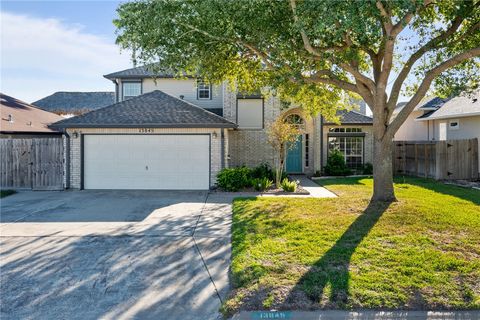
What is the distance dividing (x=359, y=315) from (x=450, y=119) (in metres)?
18.0

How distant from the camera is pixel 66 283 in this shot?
5.21 metres

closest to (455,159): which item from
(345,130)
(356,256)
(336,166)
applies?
(336,166)

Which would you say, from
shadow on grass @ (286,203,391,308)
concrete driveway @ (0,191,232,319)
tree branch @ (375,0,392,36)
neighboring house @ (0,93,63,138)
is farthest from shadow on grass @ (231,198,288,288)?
neighboring house @ (0,93,63,138)

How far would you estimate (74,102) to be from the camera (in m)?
28.2

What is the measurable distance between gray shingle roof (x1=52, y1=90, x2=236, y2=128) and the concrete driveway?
423 cm

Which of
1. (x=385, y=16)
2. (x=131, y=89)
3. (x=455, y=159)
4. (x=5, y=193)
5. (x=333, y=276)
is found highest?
(x=131, y=89)

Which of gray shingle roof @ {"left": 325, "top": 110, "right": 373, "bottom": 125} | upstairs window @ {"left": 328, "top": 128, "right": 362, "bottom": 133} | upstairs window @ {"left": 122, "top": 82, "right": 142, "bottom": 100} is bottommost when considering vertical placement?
upstairs window @ {"left": 328, "top": 128, "right": 362, "bottom": 133}

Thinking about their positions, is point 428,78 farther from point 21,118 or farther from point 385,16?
point 21,118

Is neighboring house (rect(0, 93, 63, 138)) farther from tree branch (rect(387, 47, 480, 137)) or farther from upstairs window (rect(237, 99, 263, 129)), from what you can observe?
tree branch (rect(387, 47, 480, 137))

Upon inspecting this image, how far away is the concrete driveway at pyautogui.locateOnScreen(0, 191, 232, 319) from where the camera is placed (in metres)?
4.54

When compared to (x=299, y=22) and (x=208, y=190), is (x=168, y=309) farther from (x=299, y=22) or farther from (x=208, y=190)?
(x=208, y=190)

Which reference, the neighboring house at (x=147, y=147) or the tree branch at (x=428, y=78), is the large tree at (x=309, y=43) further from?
the neighboring house at (x=147, y=147)

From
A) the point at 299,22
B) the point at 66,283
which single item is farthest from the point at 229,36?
the point at 66,283

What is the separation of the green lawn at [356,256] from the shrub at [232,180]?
10.8 ft
